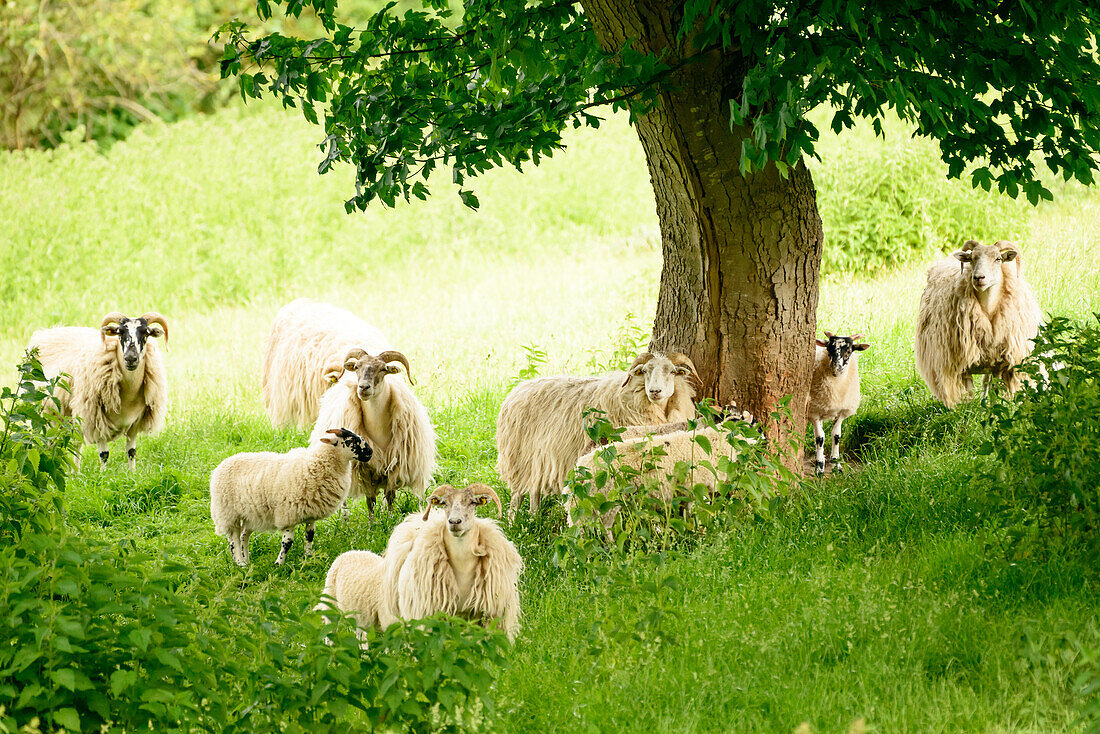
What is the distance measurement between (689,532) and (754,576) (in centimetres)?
102

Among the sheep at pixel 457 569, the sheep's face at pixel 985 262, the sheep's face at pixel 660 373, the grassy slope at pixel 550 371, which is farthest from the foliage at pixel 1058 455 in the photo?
the sheep's face at pixel 985 262

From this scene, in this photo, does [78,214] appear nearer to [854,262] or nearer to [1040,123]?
[854,262]

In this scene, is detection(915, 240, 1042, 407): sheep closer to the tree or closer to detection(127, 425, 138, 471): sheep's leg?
the tree

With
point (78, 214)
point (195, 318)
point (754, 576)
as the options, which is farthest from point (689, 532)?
point (78, 214)

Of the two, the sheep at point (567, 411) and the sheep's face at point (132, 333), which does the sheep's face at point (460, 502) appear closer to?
the sheep at point (567, 411)

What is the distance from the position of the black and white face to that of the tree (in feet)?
10.5

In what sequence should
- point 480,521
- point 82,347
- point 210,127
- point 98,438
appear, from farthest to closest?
point 210,127 < point 82,347 < point 98,438 < point 480,521

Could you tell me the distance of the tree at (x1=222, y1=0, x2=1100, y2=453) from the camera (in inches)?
203

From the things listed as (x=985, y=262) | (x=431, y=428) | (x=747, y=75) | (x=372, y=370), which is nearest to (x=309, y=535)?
(x=372, y=370)

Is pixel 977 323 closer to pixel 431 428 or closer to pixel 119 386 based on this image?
pixel 431 428

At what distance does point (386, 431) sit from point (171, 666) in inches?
183

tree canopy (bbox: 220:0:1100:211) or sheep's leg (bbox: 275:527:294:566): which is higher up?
tree canopy (bbox: 220:0:1100:211)

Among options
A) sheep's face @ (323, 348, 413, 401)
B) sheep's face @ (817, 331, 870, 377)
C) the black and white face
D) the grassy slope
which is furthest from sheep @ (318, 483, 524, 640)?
the black and white face

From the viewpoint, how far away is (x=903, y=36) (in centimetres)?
546
